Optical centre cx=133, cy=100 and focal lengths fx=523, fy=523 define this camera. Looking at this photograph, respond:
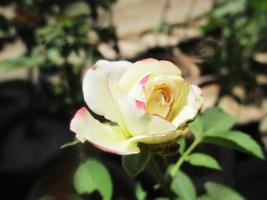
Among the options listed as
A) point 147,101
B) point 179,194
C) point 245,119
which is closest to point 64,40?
point 179,194

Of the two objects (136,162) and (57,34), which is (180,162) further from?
(57,34)

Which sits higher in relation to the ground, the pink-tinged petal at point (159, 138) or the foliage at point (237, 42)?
the pink-tinged petal at point (159, 138)

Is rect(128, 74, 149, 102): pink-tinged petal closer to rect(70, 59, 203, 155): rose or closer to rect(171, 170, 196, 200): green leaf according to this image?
rect(70, 59, 203, 155): rose

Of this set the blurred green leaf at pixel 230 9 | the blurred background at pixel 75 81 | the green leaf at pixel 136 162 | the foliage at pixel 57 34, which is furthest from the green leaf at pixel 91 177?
the blurred green leaf at pixel 230 9

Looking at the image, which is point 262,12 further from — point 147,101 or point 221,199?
point 147,101

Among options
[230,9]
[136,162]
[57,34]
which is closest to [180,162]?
[136,162]

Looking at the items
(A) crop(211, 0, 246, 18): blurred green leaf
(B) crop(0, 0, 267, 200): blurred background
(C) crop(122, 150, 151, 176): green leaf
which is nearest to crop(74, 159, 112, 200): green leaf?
(B) crop(0, 0, 267, 200): blurred background

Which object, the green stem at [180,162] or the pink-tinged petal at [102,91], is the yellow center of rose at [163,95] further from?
the green stem at [180,162]
